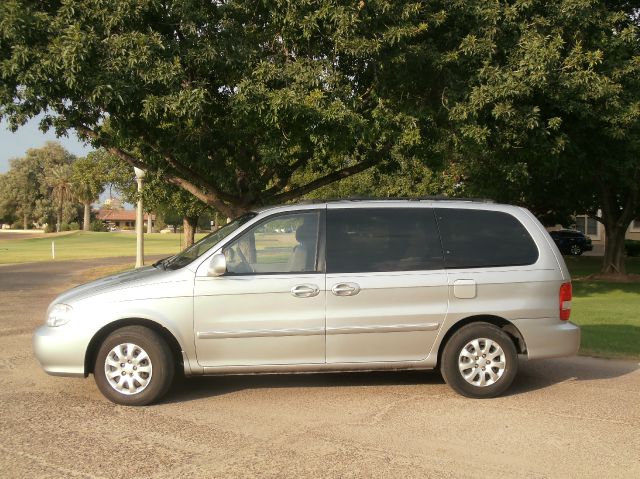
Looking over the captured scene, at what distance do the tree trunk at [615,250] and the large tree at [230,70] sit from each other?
1223cm

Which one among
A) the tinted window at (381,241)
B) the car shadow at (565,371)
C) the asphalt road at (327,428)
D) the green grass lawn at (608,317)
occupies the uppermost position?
the tinted window at (381,241)

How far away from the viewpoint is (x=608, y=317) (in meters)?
12.6

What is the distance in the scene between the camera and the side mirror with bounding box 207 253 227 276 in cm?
595

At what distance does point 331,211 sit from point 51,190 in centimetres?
10300

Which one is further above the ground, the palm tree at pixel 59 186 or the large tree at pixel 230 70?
the palm tree at pixel 59 186

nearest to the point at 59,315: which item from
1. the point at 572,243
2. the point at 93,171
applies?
the point at 93,171

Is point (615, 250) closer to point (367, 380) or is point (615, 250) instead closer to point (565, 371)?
point (565, 371)

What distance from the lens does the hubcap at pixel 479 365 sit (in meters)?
6.33

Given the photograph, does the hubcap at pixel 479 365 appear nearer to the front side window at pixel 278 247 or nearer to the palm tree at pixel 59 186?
the front side window at pixel 278 247

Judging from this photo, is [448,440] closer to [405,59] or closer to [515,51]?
[405,59]

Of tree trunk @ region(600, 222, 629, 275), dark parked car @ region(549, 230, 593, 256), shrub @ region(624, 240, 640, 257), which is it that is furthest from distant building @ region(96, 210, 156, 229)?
tree trunk @ region(600, 222, 629, 275)

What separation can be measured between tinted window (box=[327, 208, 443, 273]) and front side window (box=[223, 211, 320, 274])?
0.61 feet

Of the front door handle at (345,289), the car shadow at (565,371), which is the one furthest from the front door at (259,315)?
the car shadow at (565,371)

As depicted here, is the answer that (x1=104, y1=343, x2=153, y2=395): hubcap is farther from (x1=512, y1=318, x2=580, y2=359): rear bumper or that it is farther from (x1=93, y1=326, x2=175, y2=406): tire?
(x1=512, y1=318, x2=580, y2=359): rear bumper
